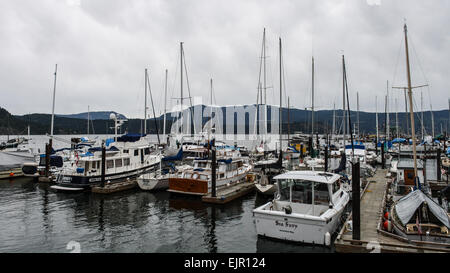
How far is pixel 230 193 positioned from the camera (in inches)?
800

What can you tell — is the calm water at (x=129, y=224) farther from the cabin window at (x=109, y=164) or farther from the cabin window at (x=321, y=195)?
the cabin window at (x=109, y=164)

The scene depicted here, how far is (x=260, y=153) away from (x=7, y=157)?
35.9m

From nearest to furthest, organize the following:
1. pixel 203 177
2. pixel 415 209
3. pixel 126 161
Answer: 1. pixel 415 209
2. pixel 203 177
3. pixel 126 161

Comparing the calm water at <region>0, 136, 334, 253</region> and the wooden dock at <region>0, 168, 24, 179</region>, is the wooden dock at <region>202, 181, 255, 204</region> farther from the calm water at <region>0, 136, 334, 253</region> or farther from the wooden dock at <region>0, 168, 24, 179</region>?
the wooden dock at <region>0, 168, 24, 179</region>

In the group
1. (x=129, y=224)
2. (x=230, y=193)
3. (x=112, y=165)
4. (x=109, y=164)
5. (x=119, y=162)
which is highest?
(x=119, y=162)

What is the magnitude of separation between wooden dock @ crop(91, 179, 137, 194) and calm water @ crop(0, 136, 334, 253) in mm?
748

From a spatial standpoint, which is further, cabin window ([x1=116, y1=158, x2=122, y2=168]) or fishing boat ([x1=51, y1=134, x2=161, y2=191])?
cabin window ([x1=116, y1=158, x2=122, y2=168])

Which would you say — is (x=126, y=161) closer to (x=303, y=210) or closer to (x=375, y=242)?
(x=303, y=210)

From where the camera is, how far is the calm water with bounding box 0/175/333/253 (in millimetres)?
12273

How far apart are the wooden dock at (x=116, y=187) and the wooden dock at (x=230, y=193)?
27.7 ft

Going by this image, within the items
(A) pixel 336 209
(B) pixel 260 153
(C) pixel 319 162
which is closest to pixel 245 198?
(A) pixel 336 209

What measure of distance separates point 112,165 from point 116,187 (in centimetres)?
326

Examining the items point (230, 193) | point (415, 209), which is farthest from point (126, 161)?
point (415, 209)

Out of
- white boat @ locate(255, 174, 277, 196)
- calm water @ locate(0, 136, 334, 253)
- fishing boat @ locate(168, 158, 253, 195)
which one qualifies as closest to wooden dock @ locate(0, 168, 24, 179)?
calm water @ locate(0, 136, 334, 253)
